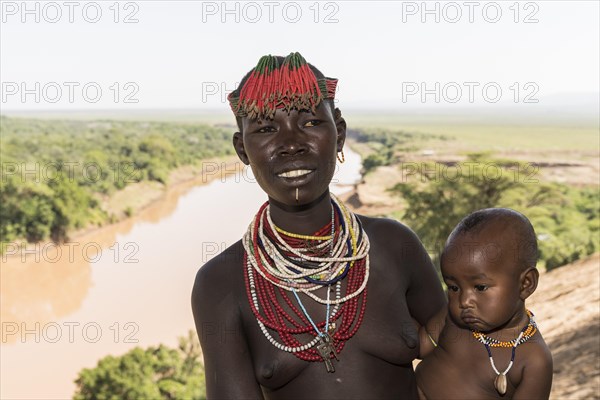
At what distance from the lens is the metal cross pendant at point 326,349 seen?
2.21m

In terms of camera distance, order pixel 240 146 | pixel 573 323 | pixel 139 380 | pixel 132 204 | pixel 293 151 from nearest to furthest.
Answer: pixel 293 151 → pixel 240 146 → pixel 573 323 → pixel 139 380 → pixel 132 204

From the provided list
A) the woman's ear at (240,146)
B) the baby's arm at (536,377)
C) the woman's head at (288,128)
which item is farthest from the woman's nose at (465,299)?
the woman's ear at (240,146)

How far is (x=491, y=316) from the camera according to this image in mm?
2297

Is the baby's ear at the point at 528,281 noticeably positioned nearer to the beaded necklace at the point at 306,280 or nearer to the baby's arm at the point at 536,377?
the baby's arm at the point at 536,377

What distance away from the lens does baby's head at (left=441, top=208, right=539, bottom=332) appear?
2.25 m

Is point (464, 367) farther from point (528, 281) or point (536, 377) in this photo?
point (528, 281)

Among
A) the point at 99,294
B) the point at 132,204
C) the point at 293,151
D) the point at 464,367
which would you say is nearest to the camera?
the point at 293,151

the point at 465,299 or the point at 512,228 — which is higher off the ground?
the point at 512,228

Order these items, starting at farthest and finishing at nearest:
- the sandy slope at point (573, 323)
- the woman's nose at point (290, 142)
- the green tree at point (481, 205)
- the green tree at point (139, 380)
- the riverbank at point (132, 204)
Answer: the riverbank at point (132, 204) < the green tree at point (481, 205) < the green tree at point (139, 380) < the sandy slope at point (573, 323) < the woman's nose at point (290, 142)

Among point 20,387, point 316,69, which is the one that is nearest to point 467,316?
point 316,69

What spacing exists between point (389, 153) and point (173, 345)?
4351cm

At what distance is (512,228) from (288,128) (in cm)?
88

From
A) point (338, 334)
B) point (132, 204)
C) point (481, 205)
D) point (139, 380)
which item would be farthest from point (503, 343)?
point (132, 204)

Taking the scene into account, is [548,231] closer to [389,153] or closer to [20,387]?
[20,387]
